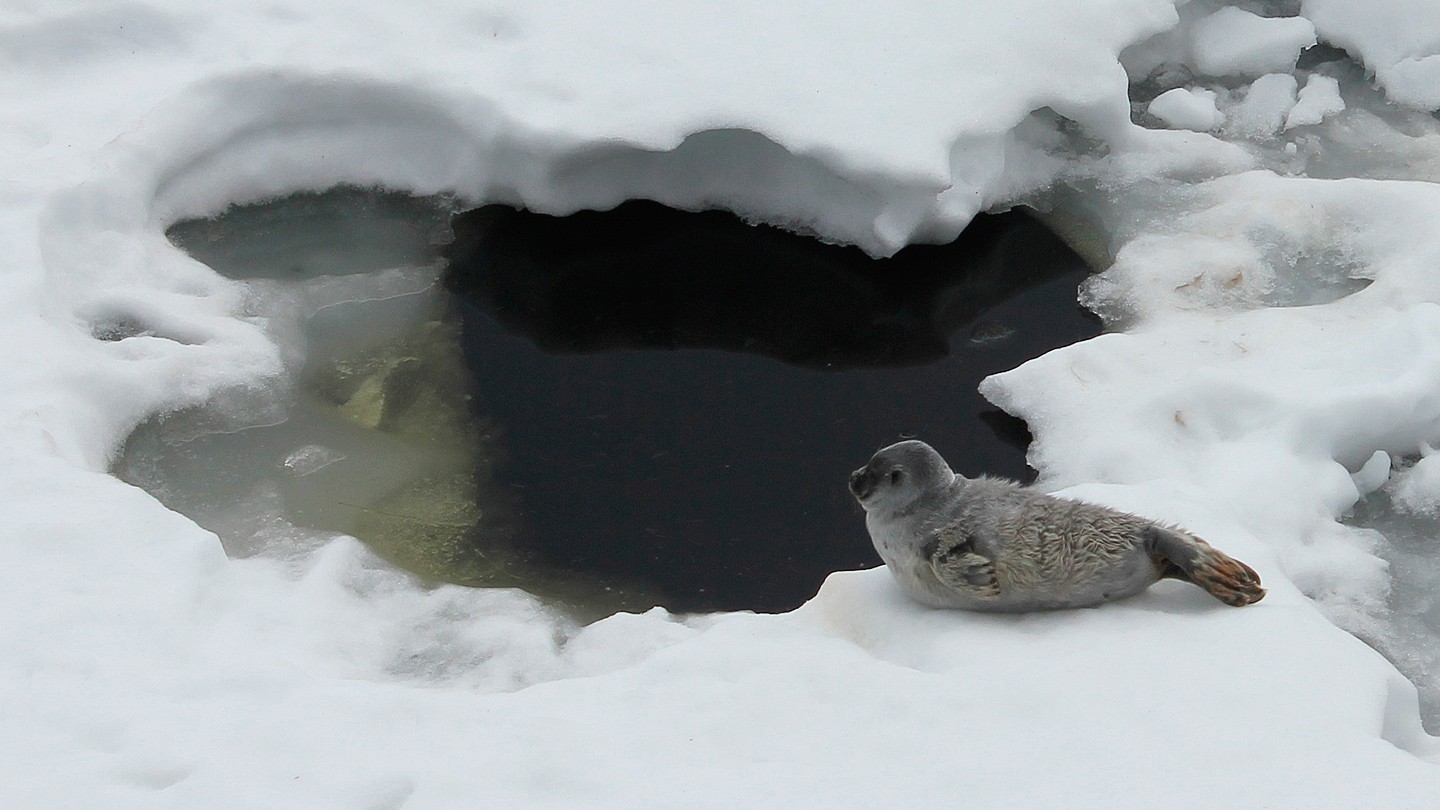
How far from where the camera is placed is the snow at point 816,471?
117 inches

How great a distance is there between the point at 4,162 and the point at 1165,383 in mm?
4402

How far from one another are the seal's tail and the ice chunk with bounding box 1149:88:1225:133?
3489mm

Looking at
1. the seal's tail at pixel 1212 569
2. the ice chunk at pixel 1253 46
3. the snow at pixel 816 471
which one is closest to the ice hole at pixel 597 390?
the snow at pixel 816 471

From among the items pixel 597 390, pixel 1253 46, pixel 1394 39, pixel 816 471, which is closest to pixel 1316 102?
pixel 1253 46

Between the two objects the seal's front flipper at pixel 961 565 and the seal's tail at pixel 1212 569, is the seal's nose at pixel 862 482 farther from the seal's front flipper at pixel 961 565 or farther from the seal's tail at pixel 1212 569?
the seal's tail at pixel 1212 569

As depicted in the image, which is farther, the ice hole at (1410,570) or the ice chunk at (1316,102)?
the ice chunk at (1316,102)

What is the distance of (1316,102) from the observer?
6438 mm

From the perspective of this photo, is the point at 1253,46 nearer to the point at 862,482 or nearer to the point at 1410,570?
the point at 1410,570

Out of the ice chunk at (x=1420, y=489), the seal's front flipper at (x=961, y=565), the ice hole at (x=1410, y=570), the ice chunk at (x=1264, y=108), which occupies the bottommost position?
the ice hole at (x=1410, y=570)

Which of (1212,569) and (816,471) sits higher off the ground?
(1212,569)

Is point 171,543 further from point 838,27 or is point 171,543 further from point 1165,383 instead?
point 838,27

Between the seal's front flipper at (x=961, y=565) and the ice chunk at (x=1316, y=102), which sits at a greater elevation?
the ice chunk at (x=1316, y=102)

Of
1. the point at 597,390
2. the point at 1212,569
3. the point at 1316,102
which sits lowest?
the point at 597,390

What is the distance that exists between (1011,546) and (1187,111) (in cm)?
364
